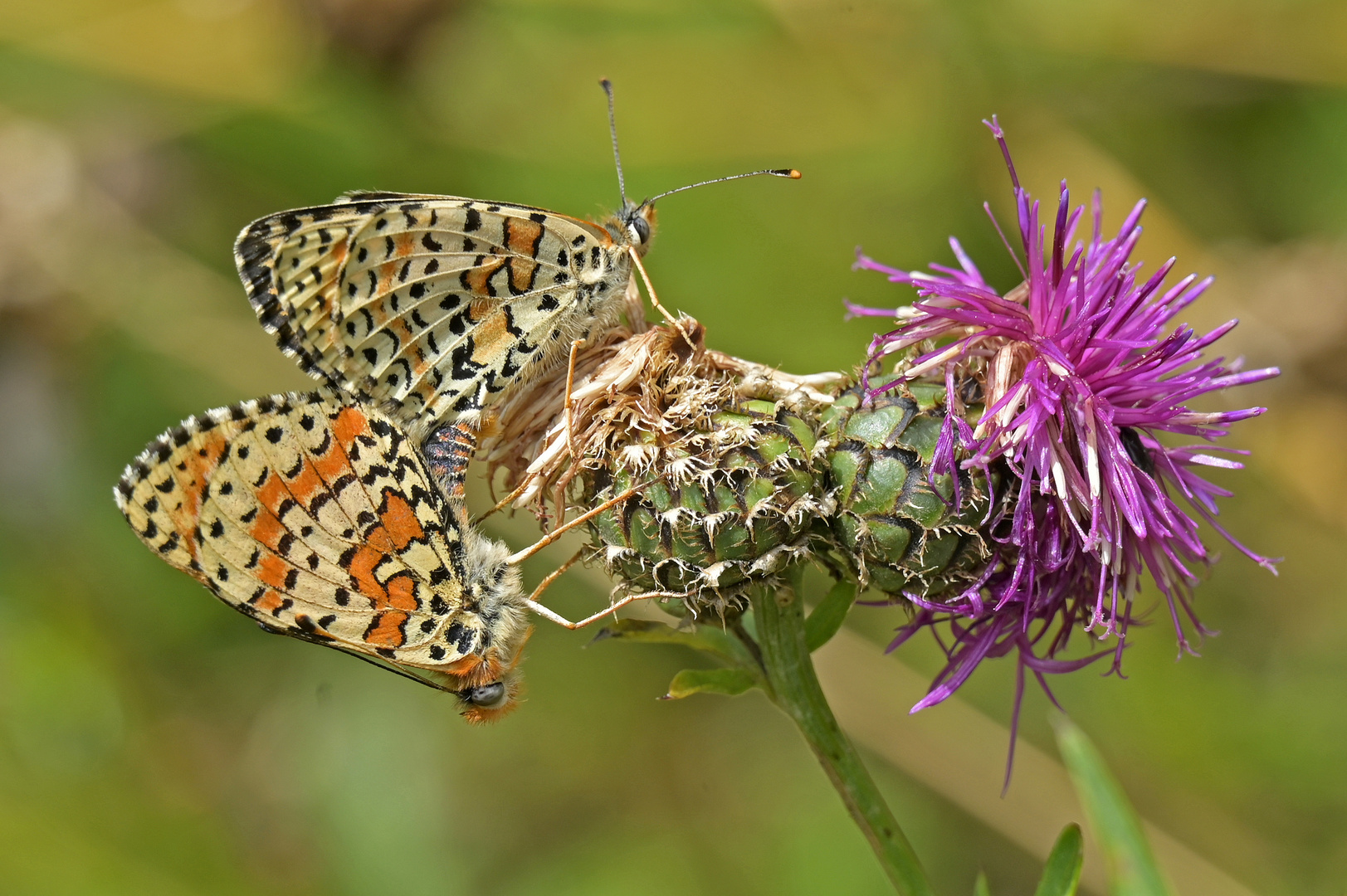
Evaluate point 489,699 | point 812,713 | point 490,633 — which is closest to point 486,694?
point 489,699

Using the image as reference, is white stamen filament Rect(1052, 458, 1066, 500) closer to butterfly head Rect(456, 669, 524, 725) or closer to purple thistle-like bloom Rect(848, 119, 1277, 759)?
purple thistle-like bloom Rect(848, 119, 1277, 759)

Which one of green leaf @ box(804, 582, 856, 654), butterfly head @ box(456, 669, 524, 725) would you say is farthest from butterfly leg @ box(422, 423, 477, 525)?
green leaf @ box(804, 582, 856, 654)

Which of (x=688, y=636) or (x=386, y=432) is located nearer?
(x=688, y=636)

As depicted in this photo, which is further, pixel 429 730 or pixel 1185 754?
pixel 429 730

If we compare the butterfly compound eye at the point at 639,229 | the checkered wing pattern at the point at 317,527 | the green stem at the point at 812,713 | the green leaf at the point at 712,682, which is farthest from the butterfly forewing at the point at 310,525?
the butterfly compound eye at the point at 639,229

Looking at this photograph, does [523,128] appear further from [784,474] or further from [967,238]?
[784,474]

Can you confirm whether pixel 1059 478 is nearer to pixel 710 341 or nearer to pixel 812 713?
pixel 812 713

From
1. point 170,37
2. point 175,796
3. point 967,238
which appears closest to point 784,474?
point 967,238
